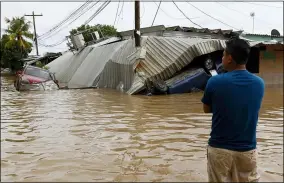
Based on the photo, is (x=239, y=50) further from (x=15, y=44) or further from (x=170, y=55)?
(x=15, y=44)

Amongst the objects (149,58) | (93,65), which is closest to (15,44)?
(93,65)

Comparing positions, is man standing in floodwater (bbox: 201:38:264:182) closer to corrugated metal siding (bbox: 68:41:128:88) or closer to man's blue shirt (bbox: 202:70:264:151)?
man's blue shirt (bbox: 202:70:264:151)

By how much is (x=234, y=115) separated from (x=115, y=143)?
373 centimetres

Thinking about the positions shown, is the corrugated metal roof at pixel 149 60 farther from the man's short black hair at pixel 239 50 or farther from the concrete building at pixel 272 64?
the man's short black hair at pixel 239 50

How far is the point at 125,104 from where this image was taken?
11.5 m

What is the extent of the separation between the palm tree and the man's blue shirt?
43911 millimetres

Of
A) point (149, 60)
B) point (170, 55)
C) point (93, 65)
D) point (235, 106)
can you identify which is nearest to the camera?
point (235, 106)

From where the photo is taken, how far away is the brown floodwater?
14.9ft

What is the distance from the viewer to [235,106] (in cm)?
266

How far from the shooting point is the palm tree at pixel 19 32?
144 ft

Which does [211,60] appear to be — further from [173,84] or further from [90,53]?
[90,53]

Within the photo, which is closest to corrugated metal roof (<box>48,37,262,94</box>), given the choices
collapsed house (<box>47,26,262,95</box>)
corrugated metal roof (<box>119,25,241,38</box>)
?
collapsed house (<box>47,26,262,95</box>)

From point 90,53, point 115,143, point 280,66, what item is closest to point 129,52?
point 90,53

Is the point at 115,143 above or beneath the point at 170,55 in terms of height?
beneath
